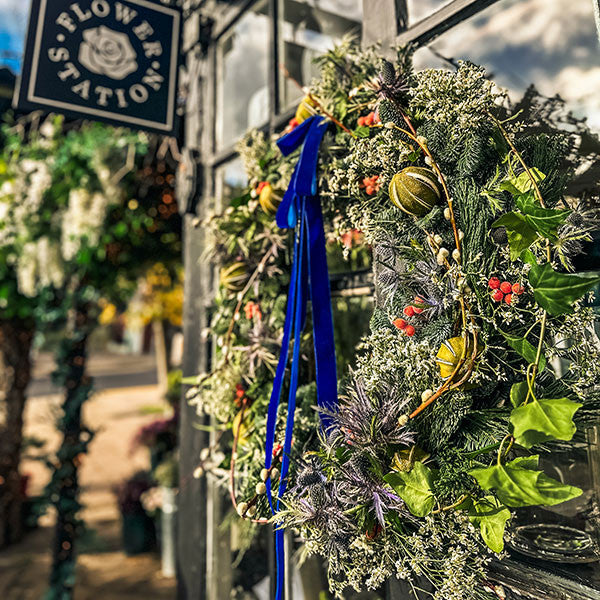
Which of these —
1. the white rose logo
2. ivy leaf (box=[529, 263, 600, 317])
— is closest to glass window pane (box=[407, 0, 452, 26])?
ivy leaf (box=[529, 263, 600, 317])

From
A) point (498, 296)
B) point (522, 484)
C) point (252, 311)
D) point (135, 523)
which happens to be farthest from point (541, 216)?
point (135, 523)

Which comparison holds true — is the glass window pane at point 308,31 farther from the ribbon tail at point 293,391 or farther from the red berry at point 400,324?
the red berry at point 400,324

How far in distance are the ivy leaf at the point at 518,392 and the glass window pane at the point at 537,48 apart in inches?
21.3

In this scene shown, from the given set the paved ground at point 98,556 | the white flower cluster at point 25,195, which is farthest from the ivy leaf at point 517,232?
the paved ground at point 98,556

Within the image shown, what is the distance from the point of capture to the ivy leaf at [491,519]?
0.73m

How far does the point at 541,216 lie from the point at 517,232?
5 centimetres

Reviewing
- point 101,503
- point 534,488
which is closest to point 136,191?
point 534,488

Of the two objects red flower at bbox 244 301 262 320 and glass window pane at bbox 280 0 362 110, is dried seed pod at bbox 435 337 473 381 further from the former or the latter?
glass window pane at bbox 280 0 362 110

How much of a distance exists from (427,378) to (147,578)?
11.6 feet

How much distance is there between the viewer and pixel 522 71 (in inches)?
41.4

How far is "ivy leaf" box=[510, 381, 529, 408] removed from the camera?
28.6 inches

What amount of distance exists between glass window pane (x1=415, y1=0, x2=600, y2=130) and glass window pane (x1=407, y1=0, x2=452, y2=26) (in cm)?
10

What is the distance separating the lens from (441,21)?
3.76ft

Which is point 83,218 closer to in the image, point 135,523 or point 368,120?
point 368,120
